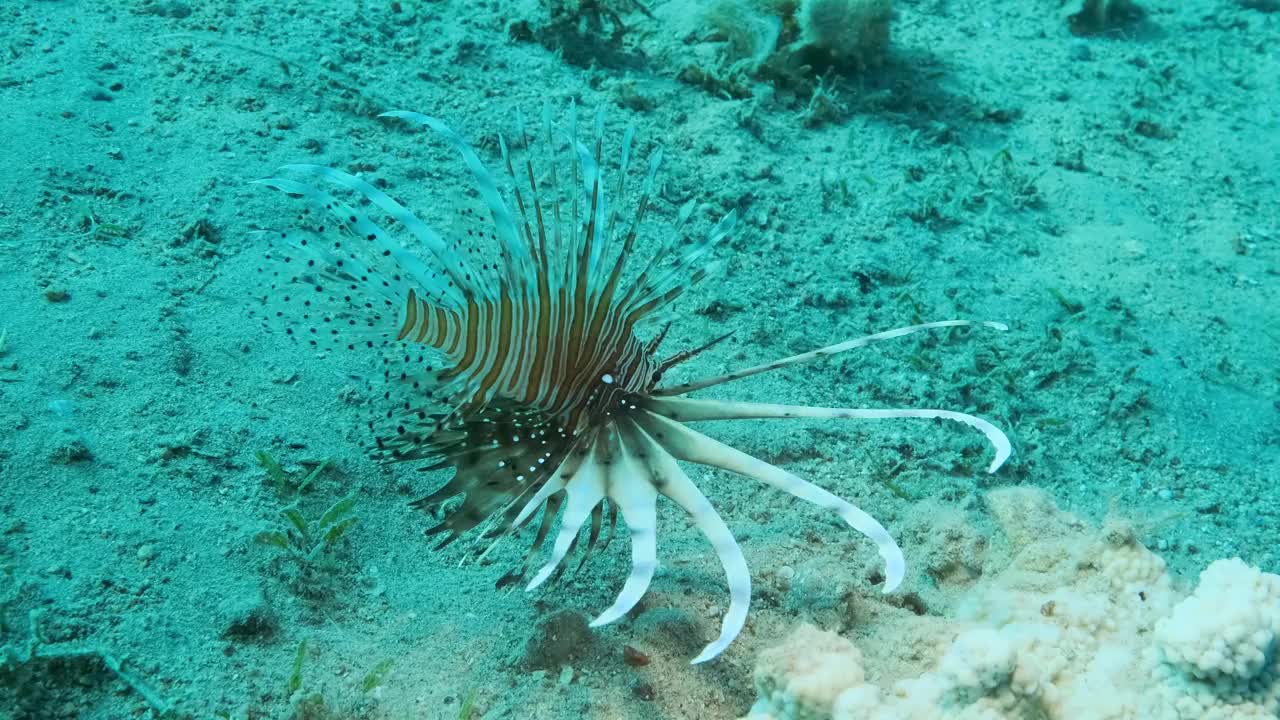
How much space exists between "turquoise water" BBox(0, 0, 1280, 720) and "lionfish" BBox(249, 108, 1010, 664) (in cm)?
29

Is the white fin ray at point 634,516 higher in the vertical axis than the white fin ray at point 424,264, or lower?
Result: lower

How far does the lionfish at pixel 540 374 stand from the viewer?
7.19 feet

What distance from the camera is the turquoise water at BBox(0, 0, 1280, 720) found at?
7.66ft

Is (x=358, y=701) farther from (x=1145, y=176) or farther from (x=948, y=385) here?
(x=1145, y=176)

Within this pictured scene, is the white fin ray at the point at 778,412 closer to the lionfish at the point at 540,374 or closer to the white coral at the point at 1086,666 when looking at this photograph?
the lionfish at the point at 540,374

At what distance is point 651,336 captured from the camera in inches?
148

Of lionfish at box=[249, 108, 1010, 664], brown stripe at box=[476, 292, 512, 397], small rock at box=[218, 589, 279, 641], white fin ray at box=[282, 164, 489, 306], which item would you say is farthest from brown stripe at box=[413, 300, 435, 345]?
small rock at box=[218, 589, 279, 641]

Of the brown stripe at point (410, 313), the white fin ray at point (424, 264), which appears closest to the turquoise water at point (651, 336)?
the brown stripe at point (410, 313)

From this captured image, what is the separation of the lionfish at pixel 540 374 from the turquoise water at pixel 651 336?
0.29 meters

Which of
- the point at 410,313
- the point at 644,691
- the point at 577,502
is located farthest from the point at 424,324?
the point at 644,691

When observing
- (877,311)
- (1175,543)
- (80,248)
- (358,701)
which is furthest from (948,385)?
(80,248)

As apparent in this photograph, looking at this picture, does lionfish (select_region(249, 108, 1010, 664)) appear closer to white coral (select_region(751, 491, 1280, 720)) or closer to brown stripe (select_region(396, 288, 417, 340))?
brown stripe (select_region(396, 288, 417, 340))

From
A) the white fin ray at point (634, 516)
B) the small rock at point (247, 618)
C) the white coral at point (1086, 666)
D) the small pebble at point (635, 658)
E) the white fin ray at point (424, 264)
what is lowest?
the small pebble at point (635, 658)

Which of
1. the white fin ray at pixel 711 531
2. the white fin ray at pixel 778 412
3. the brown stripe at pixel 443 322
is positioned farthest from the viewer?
the brown stripe at pixel 443 322
